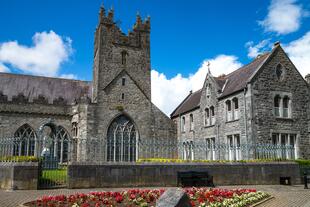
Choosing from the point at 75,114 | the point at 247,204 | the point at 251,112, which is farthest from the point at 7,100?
the point at 247,204

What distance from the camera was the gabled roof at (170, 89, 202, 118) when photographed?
3365 cm

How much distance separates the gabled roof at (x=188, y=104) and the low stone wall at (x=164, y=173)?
44.6 ft

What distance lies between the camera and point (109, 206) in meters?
9.88

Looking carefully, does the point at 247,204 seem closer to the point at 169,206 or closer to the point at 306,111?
the point at 169,206

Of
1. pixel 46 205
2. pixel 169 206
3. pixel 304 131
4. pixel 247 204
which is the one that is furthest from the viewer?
pixel 304 131

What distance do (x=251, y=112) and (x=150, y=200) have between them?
49.2 feet

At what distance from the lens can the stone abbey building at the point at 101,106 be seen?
29750mm

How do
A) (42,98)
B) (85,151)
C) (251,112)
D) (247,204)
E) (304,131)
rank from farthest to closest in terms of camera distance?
(42,98)
(85,151)
(304,131)
(251,112)
(247,204)

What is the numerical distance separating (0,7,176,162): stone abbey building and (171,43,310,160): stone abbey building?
758 cm

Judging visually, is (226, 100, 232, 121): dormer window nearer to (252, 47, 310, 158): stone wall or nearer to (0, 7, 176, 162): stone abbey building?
(252, 47, 310, 158): stone wall

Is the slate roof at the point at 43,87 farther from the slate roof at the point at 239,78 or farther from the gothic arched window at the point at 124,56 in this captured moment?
the slate roof at the point at 239,78

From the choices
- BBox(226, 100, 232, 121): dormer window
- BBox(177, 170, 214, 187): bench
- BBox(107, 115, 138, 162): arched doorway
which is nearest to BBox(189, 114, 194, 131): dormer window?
BBox(107, 115, 138, 162): arched doorway

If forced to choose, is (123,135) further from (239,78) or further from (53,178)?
(53,178)

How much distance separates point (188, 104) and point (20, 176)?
78.5 ft
